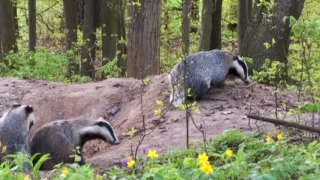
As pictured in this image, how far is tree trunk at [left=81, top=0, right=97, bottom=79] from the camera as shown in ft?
54.0

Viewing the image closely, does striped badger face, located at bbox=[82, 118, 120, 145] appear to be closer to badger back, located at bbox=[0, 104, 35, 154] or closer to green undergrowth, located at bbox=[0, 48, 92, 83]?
badger back, located at bbox=[0, 104, 35, 154]

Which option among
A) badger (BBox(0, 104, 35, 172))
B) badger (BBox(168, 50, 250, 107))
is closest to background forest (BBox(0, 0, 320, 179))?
badger (BBox(168, 50, 250, 107))

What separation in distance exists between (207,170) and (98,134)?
15.5 ft

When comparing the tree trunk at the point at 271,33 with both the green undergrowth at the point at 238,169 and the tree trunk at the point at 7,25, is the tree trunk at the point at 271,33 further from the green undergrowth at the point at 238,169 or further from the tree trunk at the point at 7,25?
the tree trunk at the point at 7,25

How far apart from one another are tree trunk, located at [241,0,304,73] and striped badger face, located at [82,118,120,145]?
13.9 feet

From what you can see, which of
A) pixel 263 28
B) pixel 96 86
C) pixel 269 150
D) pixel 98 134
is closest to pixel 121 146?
pixel 98 134

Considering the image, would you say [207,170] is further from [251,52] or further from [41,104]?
[251,52]

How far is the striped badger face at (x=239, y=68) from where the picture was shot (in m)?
9.93

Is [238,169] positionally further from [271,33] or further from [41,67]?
[41,67]

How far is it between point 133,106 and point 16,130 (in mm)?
2821

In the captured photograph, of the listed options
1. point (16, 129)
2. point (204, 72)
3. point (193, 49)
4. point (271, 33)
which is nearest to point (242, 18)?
point (193, 49)

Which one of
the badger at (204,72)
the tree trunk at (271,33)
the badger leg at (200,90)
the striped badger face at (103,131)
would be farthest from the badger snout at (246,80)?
the striped badger face at (103,131)

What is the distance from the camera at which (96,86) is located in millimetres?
11172

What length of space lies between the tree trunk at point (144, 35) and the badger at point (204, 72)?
2.25 metres
